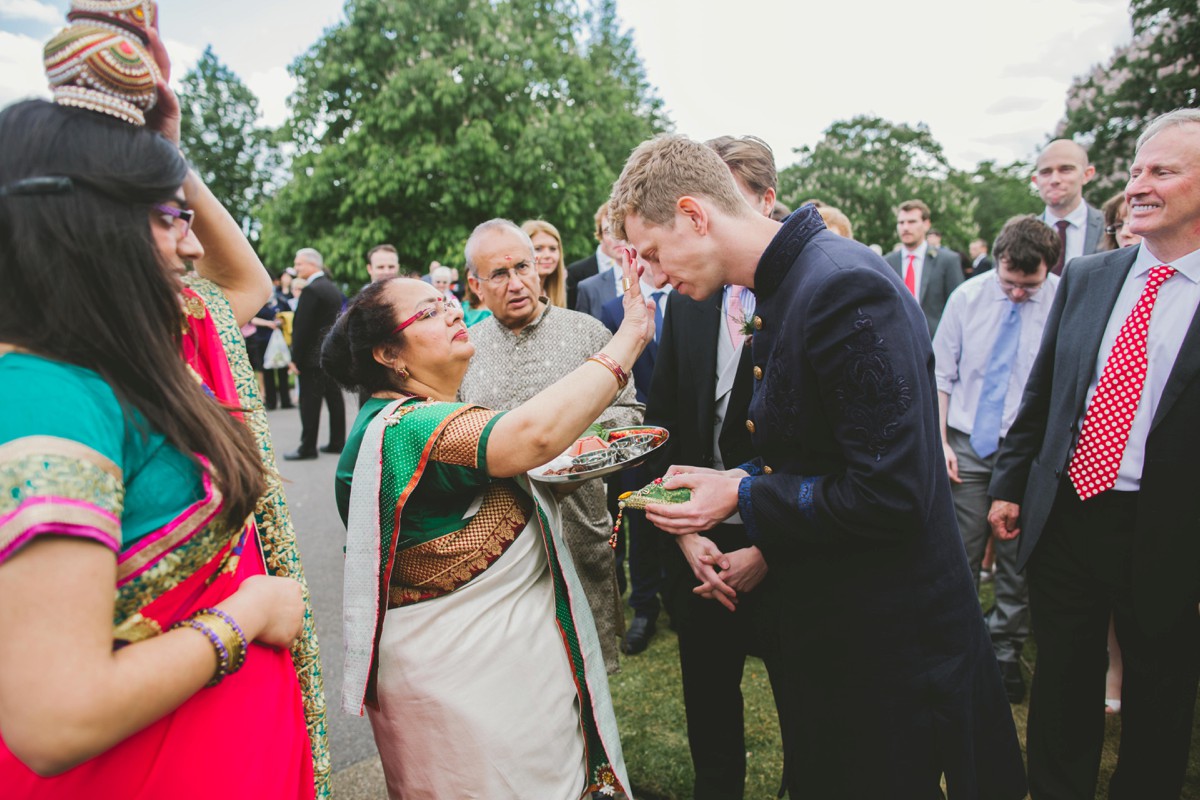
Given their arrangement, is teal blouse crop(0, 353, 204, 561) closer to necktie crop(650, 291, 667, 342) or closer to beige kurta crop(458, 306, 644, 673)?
beige kurta crop(458, 306, 644, 673)

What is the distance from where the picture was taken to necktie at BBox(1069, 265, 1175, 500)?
2.43 metres

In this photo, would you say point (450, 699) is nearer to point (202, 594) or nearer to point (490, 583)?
point (490, 583)

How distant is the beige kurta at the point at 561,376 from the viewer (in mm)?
3166

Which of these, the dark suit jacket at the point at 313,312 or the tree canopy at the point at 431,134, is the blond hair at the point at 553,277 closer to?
the dark suit jacket at the point at 313,312

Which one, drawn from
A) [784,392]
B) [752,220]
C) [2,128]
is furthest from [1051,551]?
[2,128]

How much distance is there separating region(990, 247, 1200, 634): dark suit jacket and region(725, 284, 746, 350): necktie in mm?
1253

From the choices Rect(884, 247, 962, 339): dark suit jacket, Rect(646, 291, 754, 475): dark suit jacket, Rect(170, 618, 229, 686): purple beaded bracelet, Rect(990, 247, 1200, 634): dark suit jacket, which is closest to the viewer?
Rect(170, 618, 229, 686): purple beaded bracelet

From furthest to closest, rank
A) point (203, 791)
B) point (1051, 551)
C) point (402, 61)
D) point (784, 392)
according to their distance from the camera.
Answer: point (402, 61) → point (1051, 551) → point (784, 392) → point (203, 791)

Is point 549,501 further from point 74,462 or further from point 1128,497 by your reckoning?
point 1128,497

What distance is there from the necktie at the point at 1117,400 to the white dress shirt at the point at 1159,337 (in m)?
0.02

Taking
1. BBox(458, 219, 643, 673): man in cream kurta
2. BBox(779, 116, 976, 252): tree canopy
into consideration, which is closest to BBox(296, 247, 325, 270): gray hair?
BBox(458, 219, 643, 673): man in cream kurta

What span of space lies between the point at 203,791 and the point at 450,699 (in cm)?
68

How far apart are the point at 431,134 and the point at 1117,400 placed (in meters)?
20.3

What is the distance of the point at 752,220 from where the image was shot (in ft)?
6.52
